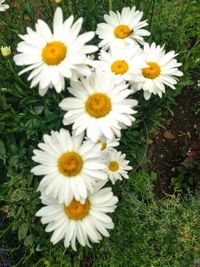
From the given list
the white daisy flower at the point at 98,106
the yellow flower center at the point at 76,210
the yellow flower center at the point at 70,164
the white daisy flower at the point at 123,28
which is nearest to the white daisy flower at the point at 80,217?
the yellow flower center at the point at 76,210

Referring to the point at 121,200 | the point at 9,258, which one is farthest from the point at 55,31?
the point at 9,258

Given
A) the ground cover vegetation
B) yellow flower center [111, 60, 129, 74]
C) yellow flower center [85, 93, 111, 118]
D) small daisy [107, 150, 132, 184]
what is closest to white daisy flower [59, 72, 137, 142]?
yellow flower center [85, 93, 111, 118]

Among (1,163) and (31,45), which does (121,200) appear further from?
(31,45)

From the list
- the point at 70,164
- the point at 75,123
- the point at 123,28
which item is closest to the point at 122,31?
the point at 123,28

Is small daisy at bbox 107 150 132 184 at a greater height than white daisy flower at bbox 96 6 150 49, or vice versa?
white daisy flower at bbox 96 6 150 49

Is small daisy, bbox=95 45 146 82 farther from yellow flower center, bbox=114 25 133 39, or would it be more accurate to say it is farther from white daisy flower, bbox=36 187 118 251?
white daisy flower, bbox=36 187 118 251

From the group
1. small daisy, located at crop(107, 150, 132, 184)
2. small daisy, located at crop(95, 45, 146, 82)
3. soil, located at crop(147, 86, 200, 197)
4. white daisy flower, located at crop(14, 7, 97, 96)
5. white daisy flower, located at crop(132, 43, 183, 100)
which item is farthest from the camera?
soil, located at crop(147, 86, 200, 197)
